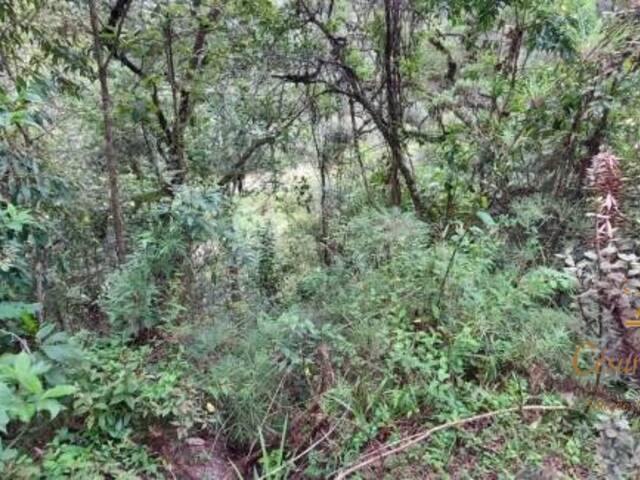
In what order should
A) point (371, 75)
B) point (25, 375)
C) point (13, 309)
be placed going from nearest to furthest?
1. point (25, 375)
2. point (13, 309)
3. point (371, 75)

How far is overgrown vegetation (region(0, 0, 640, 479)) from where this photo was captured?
5.88ft

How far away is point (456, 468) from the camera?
1.83 meters

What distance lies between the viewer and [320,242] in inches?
150

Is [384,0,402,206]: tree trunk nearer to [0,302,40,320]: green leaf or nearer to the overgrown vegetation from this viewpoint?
the overgrown vegetation

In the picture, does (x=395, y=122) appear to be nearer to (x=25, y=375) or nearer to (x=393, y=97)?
(x=393, y=97)

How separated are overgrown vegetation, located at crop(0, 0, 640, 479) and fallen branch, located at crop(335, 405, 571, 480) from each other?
14mm

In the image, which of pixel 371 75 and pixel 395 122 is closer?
pixel 395 122

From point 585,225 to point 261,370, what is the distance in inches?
85.6

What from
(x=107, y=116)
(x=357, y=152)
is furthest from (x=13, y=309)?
(x=357, y=152)

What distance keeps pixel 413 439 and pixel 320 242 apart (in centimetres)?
212

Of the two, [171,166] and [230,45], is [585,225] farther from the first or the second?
[171,166]

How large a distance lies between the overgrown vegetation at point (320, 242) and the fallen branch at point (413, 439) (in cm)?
1

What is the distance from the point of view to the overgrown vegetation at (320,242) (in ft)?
5.88

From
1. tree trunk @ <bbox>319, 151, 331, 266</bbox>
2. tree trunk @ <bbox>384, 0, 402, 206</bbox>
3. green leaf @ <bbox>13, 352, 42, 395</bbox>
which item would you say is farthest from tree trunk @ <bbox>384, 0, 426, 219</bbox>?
green leaf @ <bbox>13, 352, 42, 395</bbox>
